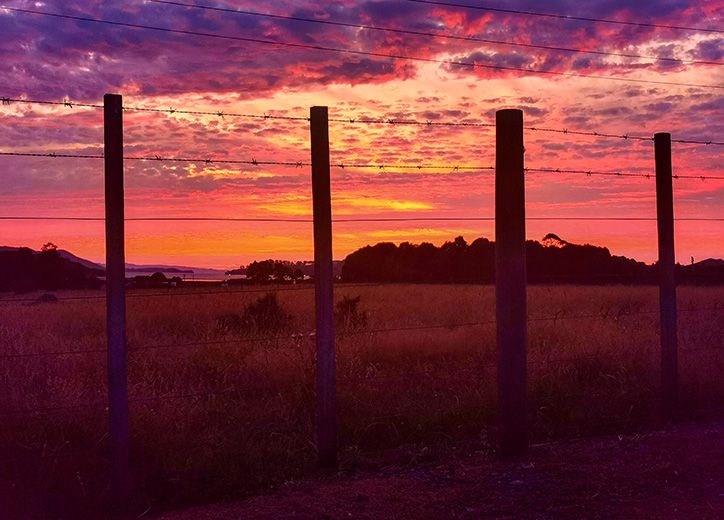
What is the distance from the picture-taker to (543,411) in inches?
328

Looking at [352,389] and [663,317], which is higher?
[663,317]

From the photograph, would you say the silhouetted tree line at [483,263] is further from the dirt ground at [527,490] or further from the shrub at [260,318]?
the dirt ground at [527,490]

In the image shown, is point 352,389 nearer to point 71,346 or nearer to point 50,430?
point 50,430

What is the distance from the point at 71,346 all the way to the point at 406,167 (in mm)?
6511

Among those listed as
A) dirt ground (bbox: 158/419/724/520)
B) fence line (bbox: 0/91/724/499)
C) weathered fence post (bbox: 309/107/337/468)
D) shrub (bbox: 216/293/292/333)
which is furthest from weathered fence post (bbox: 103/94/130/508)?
shrub (bbox: 216/293/292/333)

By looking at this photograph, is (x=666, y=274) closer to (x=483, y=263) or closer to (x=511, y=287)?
(x=511, y=287)

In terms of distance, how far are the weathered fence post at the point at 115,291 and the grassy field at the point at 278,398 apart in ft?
1.39

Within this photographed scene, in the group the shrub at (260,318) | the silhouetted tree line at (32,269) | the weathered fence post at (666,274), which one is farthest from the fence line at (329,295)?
the silhouetted tree line at (32,269)

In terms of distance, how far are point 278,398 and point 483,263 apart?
2953 centimetres

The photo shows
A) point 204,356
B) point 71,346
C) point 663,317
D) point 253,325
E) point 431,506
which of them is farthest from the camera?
point 253,325

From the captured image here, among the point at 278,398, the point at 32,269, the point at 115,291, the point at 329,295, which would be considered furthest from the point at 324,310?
the point at 32,269

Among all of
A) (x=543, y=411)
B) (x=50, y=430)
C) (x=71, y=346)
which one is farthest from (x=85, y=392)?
(x=543, y=411)

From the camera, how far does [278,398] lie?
27.3 ft

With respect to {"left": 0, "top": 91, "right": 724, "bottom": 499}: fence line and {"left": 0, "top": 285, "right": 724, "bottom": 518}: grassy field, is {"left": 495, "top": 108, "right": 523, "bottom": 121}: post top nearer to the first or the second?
{"left": 0, "top": 91, "right": 724, "bottom": 499}: fence line
